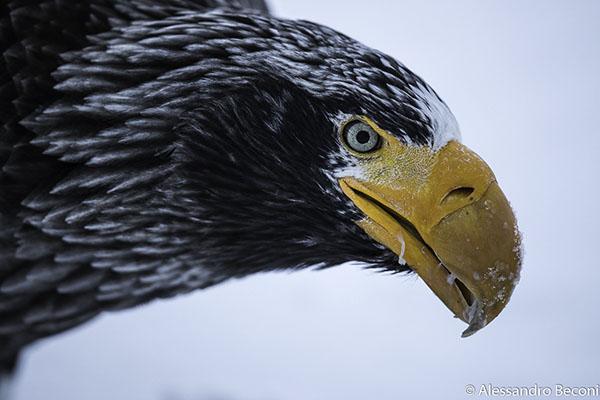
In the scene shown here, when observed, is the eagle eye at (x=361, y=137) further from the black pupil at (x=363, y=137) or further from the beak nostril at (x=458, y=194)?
the beak nostril at (x=458, y=194)

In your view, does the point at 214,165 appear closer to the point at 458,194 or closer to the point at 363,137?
the point at 363,137

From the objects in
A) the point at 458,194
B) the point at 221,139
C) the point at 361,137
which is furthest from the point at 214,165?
the point at 458,194

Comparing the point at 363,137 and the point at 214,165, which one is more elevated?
the point at 363,137

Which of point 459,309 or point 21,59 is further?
point 21,59

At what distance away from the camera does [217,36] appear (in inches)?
82.7

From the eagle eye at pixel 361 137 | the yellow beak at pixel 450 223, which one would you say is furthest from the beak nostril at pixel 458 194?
the eagle eye at pixel 361 137

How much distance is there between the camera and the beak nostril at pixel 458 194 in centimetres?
185

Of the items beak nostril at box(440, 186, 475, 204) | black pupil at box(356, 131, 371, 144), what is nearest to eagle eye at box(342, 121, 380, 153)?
black pupil at box(356, 131, 371, 144)

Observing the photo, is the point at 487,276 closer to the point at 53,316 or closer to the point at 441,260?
the point at 441,260

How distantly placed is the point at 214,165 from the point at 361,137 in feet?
1.31

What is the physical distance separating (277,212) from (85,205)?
1.64 ft

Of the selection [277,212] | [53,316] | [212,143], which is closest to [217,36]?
[212,143]

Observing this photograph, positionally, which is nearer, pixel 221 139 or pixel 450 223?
pixel 450 223

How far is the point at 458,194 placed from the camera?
73.0 inches
